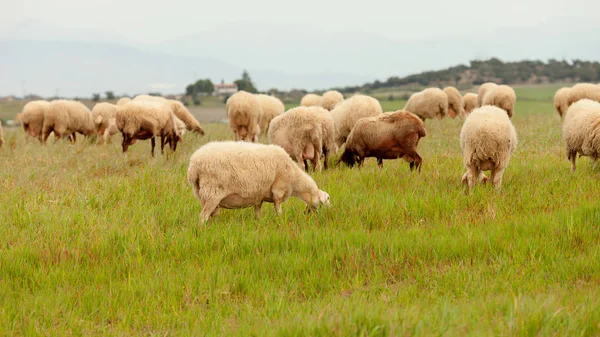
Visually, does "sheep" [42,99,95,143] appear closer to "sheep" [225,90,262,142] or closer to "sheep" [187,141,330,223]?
"sheep" [225,90,262,142]

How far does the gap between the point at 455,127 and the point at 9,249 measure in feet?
53.8

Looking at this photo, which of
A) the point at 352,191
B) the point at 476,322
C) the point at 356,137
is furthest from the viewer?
the point at 356,137

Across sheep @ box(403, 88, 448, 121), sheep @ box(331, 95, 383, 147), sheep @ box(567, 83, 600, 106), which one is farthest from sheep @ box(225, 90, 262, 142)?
sheep @ box(567, 83, 600, 106)

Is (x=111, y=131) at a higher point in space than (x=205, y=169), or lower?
lower

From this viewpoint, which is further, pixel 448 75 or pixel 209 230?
pixel 448 75

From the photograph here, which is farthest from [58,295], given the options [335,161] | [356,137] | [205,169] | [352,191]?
[335,161]

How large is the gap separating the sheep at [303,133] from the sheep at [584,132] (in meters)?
4.15

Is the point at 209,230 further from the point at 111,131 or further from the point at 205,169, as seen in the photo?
the point at 111,131

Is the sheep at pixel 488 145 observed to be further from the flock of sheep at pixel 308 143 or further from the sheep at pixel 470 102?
the sheep at pixel 470 102

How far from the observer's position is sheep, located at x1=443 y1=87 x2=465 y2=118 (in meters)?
27.8

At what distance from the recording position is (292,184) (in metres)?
6.94

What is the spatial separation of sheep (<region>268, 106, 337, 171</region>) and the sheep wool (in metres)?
1.99

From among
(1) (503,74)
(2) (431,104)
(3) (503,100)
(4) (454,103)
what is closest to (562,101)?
(3) (503,100)

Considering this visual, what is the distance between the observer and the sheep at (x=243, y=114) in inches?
630
